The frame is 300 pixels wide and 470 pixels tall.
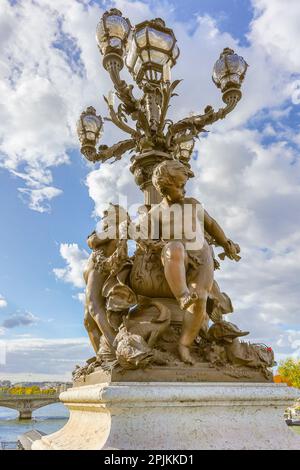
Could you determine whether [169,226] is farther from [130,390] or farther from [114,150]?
[114,150]

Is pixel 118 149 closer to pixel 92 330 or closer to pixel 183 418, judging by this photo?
pixel 92 330

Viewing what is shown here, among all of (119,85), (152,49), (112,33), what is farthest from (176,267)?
(112,33)

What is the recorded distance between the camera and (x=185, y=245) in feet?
12.3

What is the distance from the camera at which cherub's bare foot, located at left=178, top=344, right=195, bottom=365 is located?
333 cm

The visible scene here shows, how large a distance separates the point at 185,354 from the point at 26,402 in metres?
41.3

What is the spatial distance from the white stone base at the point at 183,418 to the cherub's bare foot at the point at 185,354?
0.24m

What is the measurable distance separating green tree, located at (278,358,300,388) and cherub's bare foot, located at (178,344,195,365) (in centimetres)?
3405

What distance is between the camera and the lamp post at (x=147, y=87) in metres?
5.75

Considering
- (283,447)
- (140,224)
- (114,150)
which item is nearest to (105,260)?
(140,224)

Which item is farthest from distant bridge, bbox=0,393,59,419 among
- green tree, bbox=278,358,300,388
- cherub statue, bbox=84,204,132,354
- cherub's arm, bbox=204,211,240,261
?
cherub's arm, bbox=204,211,240,261

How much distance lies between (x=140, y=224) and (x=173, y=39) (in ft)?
11.9

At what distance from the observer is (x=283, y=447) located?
3.03 m

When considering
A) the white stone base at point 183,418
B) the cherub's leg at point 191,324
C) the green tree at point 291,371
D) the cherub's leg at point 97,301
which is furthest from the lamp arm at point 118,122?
the green tree at point 291,371

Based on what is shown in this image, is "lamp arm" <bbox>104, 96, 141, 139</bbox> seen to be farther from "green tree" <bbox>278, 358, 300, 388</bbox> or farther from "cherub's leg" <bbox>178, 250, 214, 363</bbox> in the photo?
"green tree" <bbox>278, 358, 300, 388</bbox>
